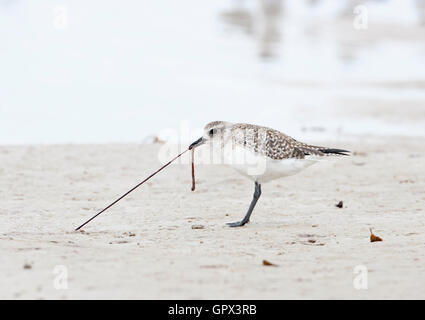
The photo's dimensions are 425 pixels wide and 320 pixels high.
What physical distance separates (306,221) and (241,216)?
2.51 feet

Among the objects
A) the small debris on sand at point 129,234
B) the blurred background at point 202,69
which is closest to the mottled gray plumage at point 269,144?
the small debris on sand at point 129,234

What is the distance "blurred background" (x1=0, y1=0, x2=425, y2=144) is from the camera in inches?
594

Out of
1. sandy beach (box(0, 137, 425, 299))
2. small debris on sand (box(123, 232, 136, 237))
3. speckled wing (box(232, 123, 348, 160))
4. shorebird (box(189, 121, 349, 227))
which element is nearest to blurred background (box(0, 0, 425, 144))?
sandy beach (box(0, 137, 425, 299))

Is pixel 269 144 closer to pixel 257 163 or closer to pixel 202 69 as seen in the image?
pixel 257 163

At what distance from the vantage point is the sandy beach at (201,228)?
5477 mm

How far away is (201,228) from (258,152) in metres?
0.97

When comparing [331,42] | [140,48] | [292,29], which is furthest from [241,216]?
[292,29]

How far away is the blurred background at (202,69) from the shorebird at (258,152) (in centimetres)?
496

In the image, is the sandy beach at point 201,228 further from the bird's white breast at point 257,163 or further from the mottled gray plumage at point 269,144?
the mottled gray plumage at point 269,144

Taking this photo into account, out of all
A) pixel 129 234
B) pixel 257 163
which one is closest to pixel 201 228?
pixel 129 234

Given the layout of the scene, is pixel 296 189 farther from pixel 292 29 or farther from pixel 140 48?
pixel 292 29

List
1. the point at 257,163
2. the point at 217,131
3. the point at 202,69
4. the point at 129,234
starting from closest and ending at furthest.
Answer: the point at 129,234 < the point at 257,163 < the point at 217,131 < the point at 202,69

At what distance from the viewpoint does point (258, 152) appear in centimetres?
802

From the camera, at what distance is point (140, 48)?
22031 millimetres
